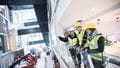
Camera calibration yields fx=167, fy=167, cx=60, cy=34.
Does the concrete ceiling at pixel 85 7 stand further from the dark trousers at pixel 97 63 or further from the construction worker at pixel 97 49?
the dark trousers at pixel 97 63

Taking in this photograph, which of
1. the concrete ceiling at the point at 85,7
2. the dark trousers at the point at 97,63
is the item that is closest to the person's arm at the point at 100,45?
the dark trousers at the point at 97,63

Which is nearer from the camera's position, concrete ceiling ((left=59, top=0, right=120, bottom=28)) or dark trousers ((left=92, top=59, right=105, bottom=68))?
dark trousers ((left=92, top=59, right=105, bottom=68))

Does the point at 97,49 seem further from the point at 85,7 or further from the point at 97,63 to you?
the point at 85,7

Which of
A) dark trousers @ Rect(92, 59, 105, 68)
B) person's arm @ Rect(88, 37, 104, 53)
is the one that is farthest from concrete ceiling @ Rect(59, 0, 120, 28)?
dark trousers @ Rect(92, 59, 105, 68)

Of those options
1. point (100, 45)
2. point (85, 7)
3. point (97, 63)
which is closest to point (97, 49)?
point (100, 45)

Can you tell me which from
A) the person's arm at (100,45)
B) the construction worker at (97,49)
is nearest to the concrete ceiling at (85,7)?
the construction worker at (97,49)

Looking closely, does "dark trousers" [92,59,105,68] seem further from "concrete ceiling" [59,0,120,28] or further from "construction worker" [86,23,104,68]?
"concrete ceiling" [59,0,120,28]

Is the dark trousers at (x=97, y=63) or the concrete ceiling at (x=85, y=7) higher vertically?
the concrete ceiling at (x=85, y=7)

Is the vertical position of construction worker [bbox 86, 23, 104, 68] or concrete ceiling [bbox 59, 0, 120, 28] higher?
concrete ceiling [bbox 59, 0, 120, 28]

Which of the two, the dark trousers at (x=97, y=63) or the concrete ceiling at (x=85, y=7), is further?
the concrete ceiling at (x=85, y=7)

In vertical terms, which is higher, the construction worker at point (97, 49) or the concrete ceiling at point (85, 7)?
the concrete ceiling at point (85, 7)

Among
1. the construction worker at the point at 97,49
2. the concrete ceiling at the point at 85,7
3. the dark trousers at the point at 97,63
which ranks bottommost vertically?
the dark trousers at the point at 97,63

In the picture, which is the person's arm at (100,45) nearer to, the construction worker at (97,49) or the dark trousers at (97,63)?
the construction worker at (97,49)

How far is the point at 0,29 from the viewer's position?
807 centimetres
